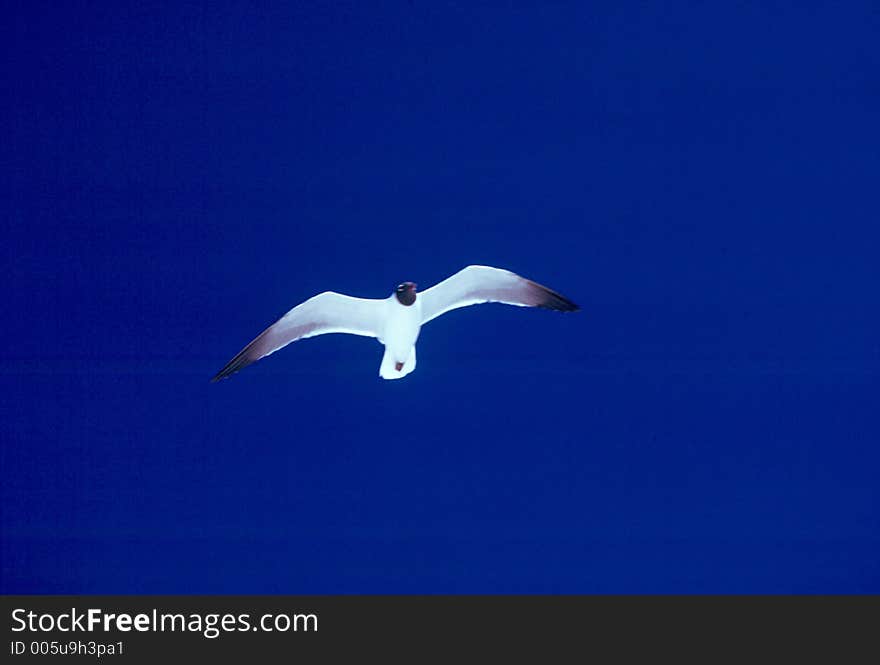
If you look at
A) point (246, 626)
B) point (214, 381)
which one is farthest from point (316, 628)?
point (214, 381)

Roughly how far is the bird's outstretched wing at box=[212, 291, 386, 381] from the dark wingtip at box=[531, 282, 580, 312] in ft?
1.32

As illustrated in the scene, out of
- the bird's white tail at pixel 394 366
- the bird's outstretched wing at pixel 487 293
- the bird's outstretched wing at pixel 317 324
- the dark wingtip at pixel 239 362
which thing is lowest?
the bird's white tail at pixel 394 366

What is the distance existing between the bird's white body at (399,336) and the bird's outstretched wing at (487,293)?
43 millimetres

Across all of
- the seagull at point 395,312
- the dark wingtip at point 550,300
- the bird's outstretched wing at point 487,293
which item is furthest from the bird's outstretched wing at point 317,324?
the dark wingtip at point 550,300

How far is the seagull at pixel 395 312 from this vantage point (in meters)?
2.69

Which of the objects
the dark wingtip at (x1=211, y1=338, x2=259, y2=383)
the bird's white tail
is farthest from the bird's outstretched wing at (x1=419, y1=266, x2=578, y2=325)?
the dark wingtip at (x1=211, y1=338, x2=259, y2=383)

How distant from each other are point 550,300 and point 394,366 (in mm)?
438

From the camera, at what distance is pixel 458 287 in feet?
8.87

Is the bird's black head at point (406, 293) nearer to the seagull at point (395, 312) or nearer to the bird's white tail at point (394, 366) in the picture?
the seagull at point (395, 312)

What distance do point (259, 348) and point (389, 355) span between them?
33cm

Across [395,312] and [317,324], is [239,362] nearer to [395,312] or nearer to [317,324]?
[317,324]

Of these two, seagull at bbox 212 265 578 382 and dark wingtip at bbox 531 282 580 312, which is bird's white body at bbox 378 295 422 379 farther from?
dark wingtip at bbox 531 282 580 312

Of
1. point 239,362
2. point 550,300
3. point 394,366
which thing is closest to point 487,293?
point 550,300

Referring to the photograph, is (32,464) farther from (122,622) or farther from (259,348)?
(259,348)
